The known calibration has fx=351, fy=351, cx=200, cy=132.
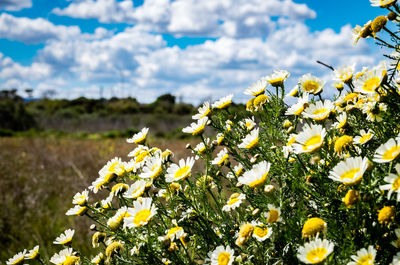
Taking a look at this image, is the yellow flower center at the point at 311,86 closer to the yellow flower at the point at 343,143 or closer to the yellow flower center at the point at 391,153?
the yellow flower at the point at 343,143

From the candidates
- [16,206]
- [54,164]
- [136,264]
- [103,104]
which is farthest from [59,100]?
[136,264]

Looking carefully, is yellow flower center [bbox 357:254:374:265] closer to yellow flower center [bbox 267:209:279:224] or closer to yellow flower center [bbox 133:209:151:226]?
yellow flower center [bbox 267:209:279:224]

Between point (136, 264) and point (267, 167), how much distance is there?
63 cm

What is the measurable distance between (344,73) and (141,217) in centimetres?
101

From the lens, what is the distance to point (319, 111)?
1.27 m

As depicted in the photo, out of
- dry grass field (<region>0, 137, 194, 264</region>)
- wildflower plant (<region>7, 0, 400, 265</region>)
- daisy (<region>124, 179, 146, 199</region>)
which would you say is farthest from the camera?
dry grass field (<region>0, 137, 194, 264</region>)

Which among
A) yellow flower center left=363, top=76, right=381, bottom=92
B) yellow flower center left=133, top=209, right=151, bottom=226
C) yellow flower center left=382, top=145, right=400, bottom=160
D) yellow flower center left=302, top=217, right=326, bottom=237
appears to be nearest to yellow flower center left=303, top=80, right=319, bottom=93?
yellow flower center left=363, top=76, right=381, bottom=92

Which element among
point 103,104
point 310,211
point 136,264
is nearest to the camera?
point 310,211

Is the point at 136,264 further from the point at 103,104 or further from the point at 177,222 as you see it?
the point at 103,104

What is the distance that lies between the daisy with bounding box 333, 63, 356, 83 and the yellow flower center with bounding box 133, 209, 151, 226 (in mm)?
940

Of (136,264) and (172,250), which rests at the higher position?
(172,250)

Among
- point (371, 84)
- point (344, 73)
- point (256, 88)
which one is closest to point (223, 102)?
point (256, 88)

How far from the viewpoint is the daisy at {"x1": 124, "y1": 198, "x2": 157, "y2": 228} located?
1.18 m

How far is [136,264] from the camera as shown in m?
1.33
